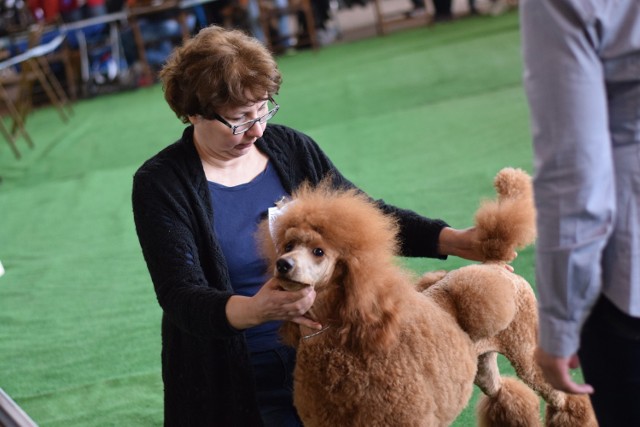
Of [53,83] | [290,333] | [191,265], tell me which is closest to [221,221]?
[191,265]

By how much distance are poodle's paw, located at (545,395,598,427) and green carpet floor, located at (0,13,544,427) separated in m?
0.40

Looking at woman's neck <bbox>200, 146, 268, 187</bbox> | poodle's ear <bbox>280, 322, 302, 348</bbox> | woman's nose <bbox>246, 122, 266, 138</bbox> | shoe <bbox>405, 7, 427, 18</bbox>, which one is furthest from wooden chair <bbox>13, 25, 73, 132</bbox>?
poodle's ear <bbox>280, 322, 302, 348</bbox>

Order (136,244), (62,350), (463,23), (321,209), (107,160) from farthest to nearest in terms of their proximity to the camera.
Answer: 1. (463,23)
2. (107,160)
3. (136,244)
4. (62,350)
5. (321,209)

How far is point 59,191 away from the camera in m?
6.36

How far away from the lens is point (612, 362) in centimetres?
116

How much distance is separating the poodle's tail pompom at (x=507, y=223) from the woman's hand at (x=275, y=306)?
0.48 metres

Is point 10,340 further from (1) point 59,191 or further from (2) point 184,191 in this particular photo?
(1) point 59,191

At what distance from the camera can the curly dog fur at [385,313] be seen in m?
1.50

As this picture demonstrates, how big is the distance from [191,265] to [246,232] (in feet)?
0.69

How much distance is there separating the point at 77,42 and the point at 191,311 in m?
10.6

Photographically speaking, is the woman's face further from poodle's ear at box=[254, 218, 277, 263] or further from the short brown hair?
poodle's ear at box=[254, 218, 277, 263]

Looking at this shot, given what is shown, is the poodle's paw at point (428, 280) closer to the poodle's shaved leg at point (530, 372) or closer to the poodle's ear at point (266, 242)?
the poodle's shaved leg at point (530, 372)

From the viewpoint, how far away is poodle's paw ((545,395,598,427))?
6.52 ft

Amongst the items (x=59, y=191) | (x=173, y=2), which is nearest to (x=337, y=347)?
(x=59, y=191)
